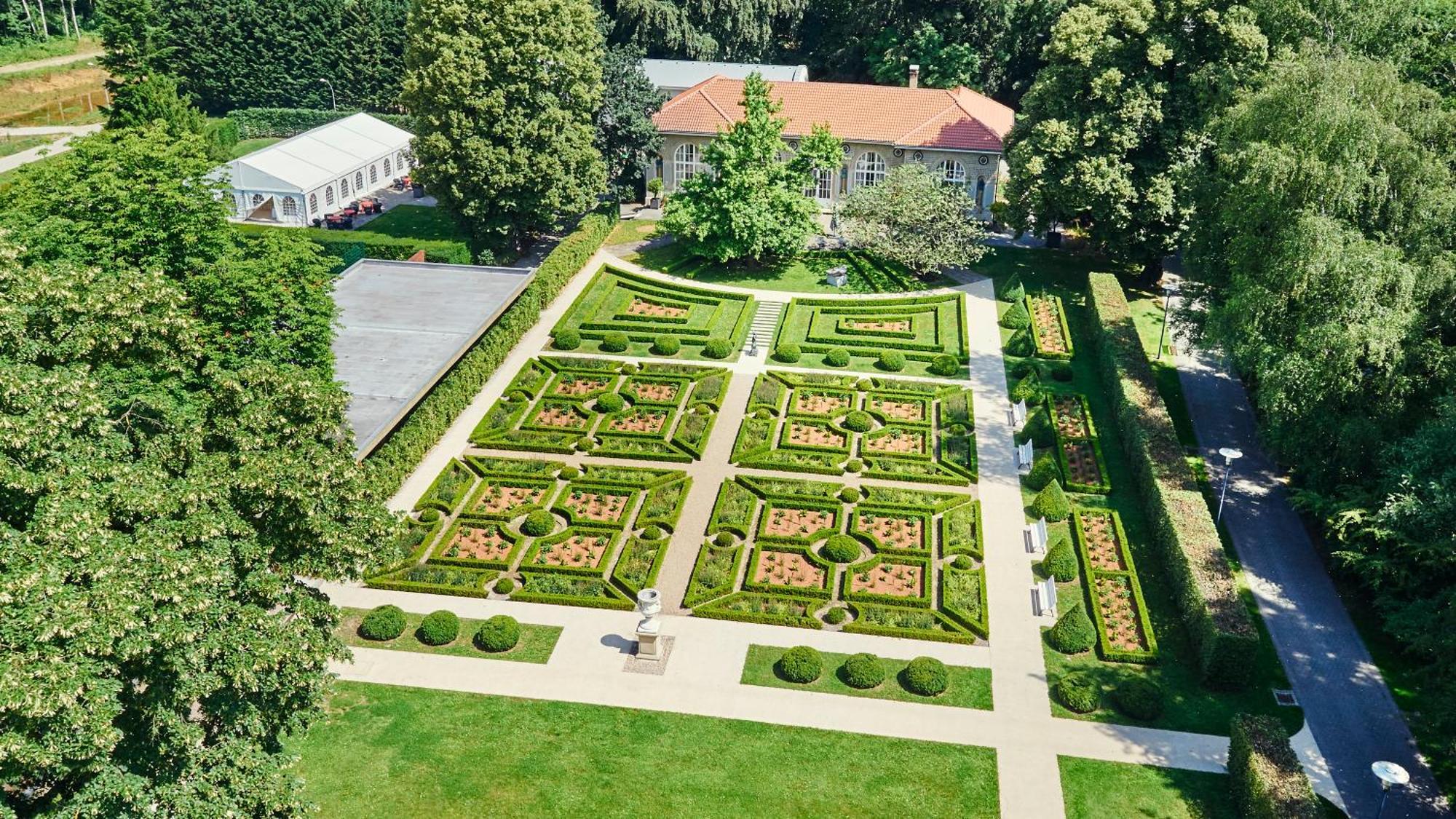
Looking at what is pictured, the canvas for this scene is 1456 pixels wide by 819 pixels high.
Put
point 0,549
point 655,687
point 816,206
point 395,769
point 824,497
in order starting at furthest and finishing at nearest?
point 816,206
point 824,497
point 655,687
point 395,769
point 0,549

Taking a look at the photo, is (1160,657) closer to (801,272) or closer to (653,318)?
(653,318)

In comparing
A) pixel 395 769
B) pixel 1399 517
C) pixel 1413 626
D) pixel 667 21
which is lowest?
pixel 395 769

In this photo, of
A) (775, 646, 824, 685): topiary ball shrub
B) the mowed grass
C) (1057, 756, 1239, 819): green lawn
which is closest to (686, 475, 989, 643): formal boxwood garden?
(775, 646, 824, 685): topiary ball shrub

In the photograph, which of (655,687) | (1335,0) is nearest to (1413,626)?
(655,687)

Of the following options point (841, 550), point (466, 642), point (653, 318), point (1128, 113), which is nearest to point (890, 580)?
point (841, 550)

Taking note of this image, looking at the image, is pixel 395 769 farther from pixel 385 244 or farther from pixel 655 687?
pixel 385 244

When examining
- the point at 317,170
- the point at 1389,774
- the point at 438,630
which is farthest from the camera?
the point at 317,170

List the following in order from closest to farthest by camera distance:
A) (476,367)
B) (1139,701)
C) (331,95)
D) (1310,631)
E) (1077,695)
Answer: (1139,701) < (1077,695) < (1310,631) < (476,367) < (331,95)
